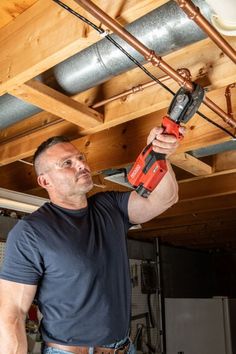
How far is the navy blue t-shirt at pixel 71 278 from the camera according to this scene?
1370mm

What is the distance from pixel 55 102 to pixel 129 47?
427mm

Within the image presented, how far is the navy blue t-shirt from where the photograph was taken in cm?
137

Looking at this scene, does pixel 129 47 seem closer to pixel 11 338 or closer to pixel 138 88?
pixel 138 88

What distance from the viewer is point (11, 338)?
133 cm

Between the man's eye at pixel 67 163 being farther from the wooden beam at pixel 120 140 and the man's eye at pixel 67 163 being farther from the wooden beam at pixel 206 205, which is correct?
the wooden beam at pixel 206 205

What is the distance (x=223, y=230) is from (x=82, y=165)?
12.1ft

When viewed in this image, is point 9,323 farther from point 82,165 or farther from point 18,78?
point 18,78

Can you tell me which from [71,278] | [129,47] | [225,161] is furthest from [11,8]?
[225,161]

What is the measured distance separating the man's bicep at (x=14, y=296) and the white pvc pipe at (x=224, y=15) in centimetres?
106

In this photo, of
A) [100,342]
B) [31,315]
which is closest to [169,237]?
[31,315]

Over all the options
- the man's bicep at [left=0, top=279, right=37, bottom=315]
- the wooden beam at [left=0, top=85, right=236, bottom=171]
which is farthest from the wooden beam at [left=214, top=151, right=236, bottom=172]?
the man's bicep at [left=0, top=279, right=37, bottom=315]

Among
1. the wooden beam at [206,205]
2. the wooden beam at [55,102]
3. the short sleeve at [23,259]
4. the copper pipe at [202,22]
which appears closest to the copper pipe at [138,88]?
the wooden beam at [55,102]

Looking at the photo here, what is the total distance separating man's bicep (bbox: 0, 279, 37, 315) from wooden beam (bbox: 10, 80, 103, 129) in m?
0.72

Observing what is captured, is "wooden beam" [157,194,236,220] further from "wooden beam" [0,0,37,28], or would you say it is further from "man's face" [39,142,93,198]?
→ "wooden beam" [0,0,37,28]
